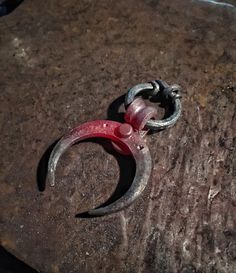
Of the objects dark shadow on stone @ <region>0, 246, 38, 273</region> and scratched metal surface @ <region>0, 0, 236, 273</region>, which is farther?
dark shadow on stone @ <region>0, 246, 38, 273</region>

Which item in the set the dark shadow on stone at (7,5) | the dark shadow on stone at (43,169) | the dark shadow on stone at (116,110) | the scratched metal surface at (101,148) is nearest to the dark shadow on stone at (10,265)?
the scratched metal surface at (101,148)

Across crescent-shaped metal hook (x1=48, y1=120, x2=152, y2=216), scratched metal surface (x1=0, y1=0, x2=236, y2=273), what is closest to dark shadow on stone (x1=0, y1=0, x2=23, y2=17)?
scratched metal surface (x1=0, y1=0, x2=236, y2=273)

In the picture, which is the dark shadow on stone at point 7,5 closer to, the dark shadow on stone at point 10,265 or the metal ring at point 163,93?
the metal ring at point 163,93

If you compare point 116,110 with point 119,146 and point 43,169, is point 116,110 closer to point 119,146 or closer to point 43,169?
point 119,146

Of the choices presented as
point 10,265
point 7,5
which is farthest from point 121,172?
point 7,5

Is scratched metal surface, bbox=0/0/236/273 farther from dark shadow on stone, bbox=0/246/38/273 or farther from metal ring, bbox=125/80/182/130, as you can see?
dark shadow on stone, bbox=0/246/38/273

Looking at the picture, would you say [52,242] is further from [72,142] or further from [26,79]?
[26,79]
